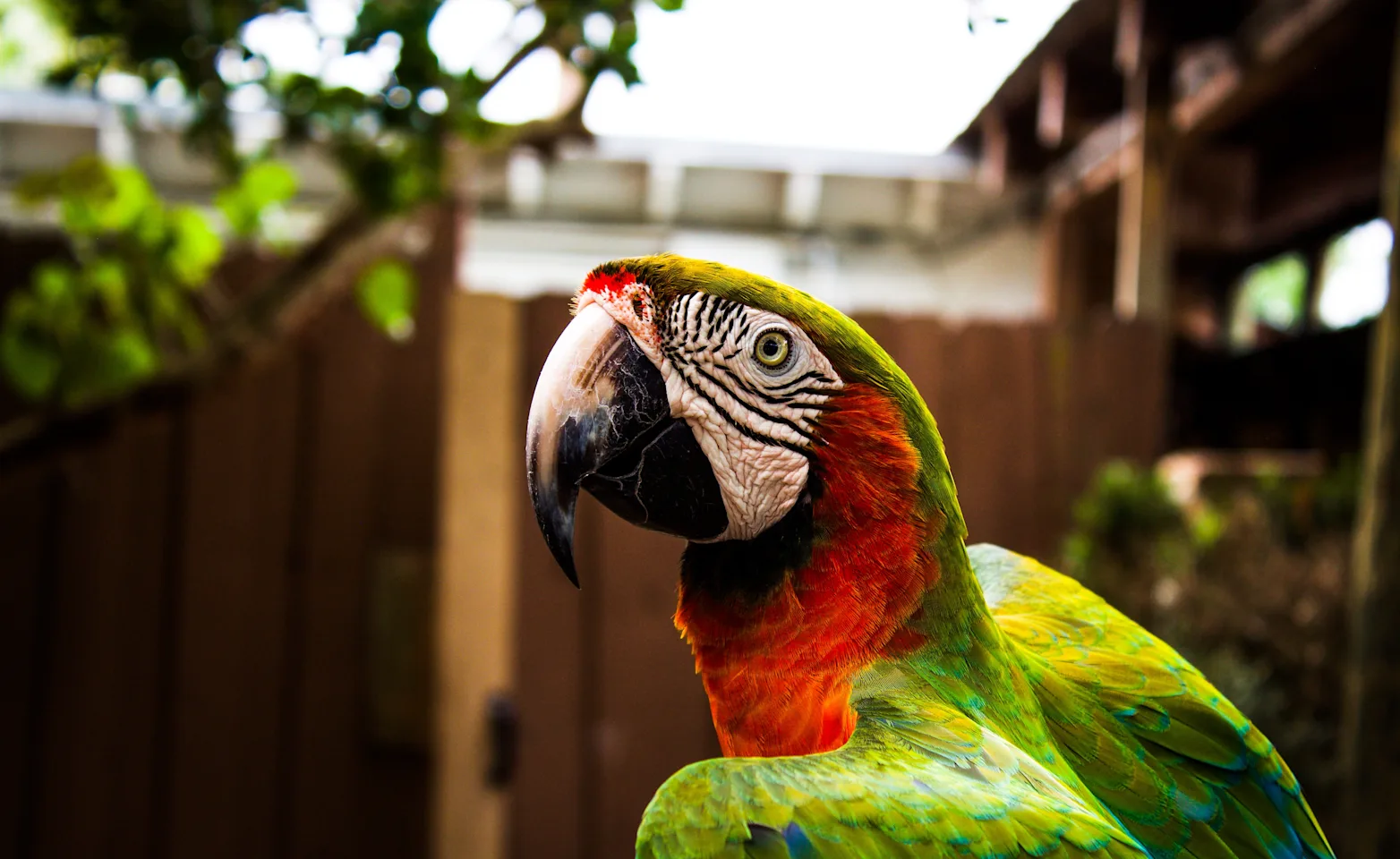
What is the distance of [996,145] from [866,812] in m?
5.26

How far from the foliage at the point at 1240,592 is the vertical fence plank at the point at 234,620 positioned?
261 centimetres

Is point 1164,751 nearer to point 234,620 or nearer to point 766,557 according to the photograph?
point 766,557

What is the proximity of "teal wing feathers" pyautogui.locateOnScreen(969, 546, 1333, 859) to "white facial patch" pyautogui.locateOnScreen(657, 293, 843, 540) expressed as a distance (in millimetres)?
410

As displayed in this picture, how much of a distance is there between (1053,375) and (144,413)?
294cm

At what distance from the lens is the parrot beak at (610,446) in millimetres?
974

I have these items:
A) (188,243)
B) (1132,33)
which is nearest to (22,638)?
(188,243)

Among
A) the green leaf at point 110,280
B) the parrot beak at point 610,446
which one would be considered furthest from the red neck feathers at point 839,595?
the green leaf at point 110,280

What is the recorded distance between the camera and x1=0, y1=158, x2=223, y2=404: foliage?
1.82 meters

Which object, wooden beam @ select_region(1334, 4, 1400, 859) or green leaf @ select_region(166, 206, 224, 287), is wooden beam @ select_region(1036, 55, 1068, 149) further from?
green leaf @ select_region(166, 206, 224, 287)

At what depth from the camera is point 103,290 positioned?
1.99m

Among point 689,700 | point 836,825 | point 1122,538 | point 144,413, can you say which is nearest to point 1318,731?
point 1122,538

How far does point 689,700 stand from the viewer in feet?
9.71

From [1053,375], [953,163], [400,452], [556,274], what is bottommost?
Result: [400,452]

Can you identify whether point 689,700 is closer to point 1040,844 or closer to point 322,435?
point 322,435
